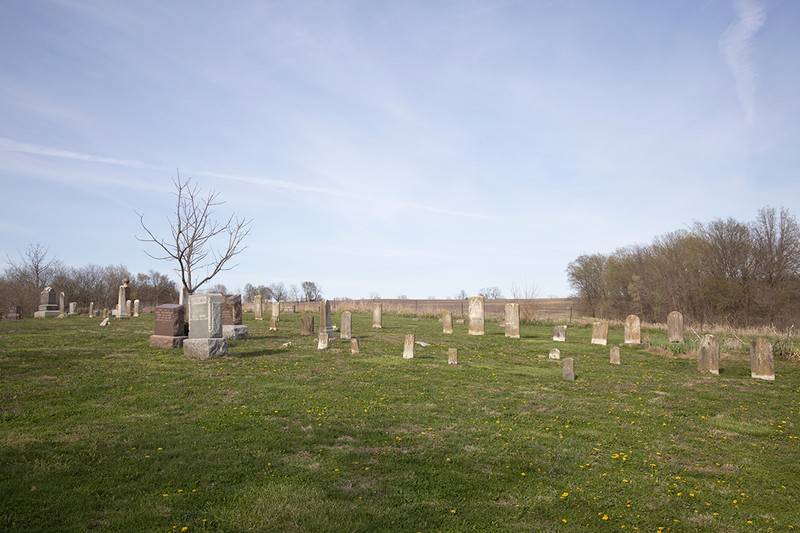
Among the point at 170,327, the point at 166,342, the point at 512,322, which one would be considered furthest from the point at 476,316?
the point at 166,342

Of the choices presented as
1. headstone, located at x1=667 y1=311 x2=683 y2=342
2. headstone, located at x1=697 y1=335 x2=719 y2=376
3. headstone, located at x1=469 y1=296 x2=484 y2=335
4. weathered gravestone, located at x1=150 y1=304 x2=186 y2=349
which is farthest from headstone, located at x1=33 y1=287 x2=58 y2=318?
headstone, located at x1=697 y1=335 x2=719 y2=376

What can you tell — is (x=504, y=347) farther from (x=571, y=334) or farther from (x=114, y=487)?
(x=114, y=487)

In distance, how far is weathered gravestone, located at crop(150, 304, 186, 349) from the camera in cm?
1712

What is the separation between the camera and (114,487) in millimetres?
5312

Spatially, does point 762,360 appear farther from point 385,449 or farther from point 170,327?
point 170,327

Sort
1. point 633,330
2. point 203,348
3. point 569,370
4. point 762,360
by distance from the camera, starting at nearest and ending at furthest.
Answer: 1. point 569,370
2. point 762,360
3. point 203,348
4. point 633,330

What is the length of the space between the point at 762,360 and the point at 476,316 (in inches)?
518

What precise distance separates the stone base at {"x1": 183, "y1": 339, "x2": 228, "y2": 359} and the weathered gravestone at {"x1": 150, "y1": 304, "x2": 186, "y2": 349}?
233 cm

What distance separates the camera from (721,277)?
39.7m

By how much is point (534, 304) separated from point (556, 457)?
31.2 meters

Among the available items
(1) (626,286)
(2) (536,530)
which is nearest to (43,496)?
(2) (536,530)

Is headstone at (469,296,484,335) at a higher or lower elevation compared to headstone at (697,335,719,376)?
higher

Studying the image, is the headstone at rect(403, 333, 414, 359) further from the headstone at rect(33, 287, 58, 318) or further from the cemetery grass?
the headstone at rect(33, 287, 58, 318)

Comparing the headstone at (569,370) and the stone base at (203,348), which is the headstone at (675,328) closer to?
the headstone at (569,370)
